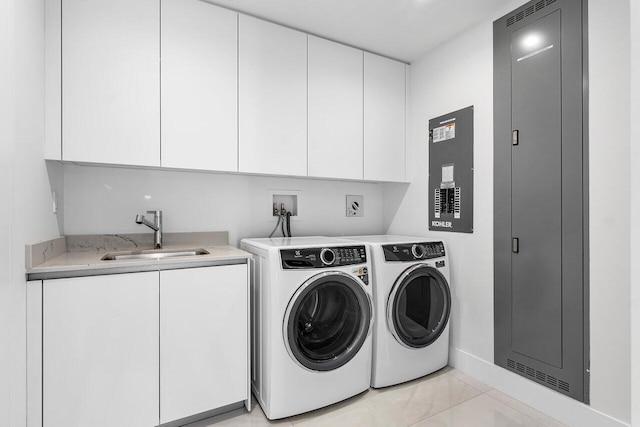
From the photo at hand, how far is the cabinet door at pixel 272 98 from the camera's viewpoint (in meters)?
2.09

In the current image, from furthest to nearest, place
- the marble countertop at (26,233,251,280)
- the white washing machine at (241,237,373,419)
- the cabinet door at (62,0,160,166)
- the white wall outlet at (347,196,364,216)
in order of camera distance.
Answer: the white wall outlet at (347,196,364,216), the white washing machine at (241,237,373,419), the cabinet door at (62,0,160,166), the marble countertop at (26,233,251,280)

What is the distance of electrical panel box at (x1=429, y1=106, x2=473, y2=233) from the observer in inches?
90.9

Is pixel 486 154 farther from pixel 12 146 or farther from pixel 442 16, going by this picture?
pixel 12 146

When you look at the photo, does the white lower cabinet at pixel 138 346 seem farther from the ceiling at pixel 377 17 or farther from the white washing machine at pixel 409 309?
the ceiling at pixel 377 17

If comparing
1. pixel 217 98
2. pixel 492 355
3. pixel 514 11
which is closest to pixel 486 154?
pixel 514 11

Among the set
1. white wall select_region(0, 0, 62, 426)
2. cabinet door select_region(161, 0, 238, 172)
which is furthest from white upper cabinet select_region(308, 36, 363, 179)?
white wall select_region(0, 0, 62, 426)

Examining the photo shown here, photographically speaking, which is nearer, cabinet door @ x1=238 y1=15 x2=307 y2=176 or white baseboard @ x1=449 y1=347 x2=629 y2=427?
white baseboard @ x1=449 y1=347 x2=629 y2=427

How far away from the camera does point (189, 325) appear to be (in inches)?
67.0

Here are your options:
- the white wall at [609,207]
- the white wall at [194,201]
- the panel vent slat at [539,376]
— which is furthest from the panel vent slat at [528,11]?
the panel vent slat at [539,376]

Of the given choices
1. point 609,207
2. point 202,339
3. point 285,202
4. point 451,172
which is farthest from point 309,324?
point 609,207

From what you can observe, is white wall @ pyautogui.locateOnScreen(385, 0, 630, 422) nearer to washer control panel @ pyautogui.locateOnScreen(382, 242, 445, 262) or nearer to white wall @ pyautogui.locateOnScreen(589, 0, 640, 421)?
white wall @ pyautogui.locateOnScreen(589, 0, 640, 421)

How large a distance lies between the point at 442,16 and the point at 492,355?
229 cm

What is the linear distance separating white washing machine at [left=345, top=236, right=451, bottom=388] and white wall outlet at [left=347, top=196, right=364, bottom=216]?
0.79 metres

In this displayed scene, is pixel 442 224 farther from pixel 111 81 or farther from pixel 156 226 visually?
pixel 111 81
